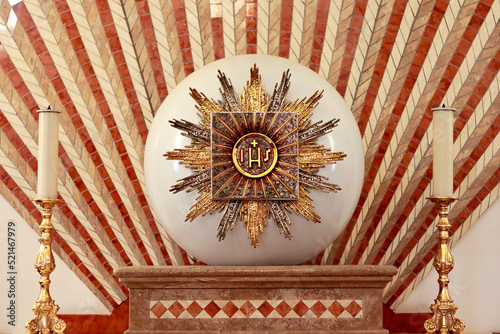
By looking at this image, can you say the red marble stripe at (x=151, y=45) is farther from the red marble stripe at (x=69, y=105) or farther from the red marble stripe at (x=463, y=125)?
the red marble stripe at (x=463, y=125)

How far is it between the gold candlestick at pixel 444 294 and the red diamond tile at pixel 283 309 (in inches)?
25.2

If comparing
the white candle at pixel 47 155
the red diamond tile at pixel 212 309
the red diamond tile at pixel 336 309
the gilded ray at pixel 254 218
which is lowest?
the red diamond tile at pixel 336 309

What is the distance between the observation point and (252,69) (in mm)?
2898

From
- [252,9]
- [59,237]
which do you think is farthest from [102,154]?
[252,9]

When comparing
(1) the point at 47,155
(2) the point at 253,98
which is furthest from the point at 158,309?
(2) the point at 253,98

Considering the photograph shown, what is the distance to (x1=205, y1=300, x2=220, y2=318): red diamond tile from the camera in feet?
9.20

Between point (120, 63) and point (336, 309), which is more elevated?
point (120, 63)

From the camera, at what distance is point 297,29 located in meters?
3.80

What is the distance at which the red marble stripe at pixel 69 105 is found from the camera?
368 centimetres

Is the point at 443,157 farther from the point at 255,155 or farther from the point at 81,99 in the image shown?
the point at 81,99

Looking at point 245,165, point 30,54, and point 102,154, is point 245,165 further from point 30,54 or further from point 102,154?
point 30,54

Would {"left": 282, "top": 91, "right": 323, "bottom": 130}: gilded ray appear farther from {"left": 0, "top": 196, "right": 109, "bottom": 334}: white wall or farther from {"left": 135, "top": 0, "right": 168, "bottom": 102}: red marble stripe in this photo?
{"left": 0, "top": 196, "right": 109, "bottom": 334}: white wall

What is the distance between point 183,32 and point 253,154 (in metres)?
1.18

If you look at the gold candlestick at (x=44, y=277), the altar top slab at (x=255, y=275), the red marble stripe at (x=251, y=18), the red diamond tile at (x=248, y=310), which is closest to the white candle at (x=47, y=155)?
the gold candlestick at (x=44, y=277)
